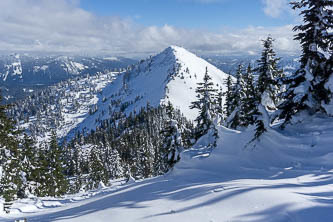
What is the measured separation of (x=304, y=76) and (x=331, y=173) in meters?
6.23

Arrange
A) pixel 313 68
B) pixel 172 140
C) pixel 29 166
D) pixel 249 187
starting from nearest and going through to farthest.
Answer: pixel 249 187, pixel 313 68, pixel 172 140, pixel 29 166

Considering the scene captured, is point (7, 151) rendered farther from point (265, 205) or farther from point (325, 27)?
point (325, 27)

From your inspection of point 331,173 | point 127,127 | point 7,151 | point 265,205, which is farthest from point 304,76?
point 127,127

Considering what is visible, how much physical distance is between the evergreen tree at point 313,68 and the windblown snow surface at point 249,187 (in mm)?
1163

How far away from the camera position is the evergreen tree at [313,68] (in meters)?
11.2

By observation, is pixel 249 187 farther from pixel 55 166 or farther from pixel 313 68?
pixel 55 166

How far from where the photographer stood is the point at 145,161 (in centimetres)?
5350

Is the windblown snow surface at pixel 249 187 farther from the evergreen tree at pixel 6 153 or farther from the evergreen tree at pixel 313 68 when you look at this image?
the evergreen tree at pixel 6 153

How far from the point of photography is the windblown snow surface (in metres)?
4.81

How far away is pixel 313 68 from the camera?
38.4ft

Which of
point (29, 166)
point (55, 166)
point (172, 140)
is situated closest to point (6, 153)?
point (29, 166)

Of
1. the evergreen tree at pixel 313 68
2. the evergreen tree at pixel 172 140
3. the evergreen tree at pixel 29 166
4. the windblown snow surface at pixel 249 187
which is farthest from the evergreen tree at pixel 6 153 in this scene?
the evergreen tree at pixel 313 68

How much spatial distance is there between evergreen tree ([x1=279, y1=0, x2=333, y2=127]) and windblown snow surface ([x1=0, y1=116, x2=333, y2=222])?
45.8 inches

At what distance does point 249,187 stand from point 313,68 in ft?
30.8
